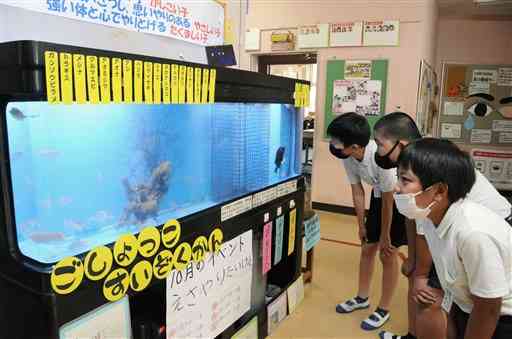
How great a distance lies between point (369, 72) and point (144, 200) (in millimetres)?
3456

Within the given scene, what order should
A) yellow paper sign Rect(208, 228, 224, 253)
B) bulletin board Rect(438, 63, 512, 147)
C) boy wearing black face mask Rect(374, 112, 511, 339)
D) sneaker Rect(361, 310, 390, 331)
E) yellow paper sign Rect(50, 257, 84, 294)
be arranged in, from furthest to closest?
bulletin board Rect(438, 63, 512, 147) < sneaker Rect(361, 310, 390, 331) < boy wearing black face mask Rect(374, 112, 511, 339) < yellow paper sign Rect(208, 228, 224, 253) < yellow paper sign Rect(50, 257, 84, 294)

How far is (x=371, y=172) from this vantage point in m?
2.00

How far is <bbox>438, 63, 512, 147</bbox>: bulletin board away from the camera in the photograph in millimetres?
4949

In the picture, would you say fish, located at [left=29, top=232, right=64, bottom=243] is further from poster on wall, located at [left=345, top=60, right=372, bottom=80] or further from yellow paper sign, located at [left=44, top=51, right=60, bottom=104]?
poster on wall, located at [left=345, top=60, right=372, bottom=80]

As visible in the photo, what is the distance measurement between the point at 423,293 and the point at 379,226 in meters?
0.65

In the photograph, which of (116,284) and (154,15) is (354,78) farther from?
(116,284)

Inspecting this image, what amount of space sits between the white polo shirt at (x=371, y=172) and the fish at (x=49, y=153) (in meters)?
1.47

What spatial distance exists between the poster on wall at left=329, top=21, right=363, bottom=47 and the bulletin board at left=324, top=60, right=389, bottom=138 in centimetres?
19

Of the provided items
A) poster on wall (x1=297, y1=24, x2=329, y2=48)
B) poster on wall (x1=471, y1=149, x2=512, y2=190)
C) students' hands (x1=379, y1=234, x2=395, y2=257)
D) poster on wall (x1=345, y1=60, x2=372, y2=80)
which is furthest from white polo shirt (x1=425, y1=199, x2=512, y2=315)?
poster on wall (x1=471, y1=149, x2=512, y2=190)

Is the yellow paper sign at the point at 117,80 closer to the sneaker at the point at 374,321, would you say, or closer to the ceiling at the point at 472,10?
the sneaker at the point at 374,321

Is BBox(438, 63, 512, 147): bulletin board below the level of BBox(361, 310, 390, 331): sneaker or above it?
above

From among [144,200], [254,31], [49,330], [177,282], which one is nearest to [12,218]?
[49,330]

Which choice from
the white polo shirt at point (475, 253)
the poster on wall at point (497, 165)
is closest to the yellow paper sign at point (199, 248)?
the white polo shirt at point (475, 253)

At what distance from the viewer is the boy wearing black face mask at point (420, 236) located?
4.81ft
